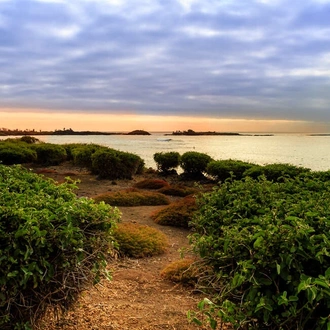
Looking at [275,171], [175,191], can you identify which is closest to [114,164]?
[175,191]

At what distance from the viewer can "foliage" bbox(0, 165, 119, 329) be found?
102 inches

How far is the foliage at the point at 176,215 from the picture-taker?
8055 millimetres

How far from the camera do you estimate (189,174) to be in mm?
15664

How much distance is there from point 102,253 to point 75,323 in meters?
1.04

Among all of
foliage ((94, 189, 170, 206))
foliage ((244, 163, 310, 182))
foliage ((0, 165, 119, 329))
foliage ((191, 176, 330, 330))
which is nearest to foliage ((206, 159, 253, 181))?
foliage ((244, 163, 310, 182))

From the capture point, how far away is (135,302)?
14.5ft

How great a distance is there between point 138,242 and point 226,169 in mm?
7337

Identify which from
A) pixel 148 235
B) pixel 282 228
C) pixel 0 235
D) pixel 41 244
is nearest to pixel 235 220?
pixel 282 228

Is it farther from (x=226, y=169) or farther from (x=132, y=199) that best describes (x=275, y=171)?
(x=132, y=199)

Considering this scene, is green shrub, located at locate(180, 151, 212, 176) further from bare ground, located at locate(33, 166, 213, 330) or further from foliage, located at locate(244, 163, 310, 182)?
bare ground, located at locate(33, 166, 213, 330)

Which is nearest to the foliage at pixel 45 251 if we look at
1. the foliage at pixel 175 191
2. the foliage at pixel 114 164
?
the foliage at pixel 175 191

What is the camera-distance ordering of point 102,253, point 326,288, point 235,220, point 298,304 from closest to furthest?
point 326,288, point 298,304, point 235,220, point 102,253

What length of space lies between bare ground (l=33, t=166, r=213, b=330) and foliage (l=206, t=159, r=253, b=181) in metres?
6.86

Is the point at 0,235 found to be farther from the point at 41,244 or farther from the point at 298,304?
the point at 298,304
